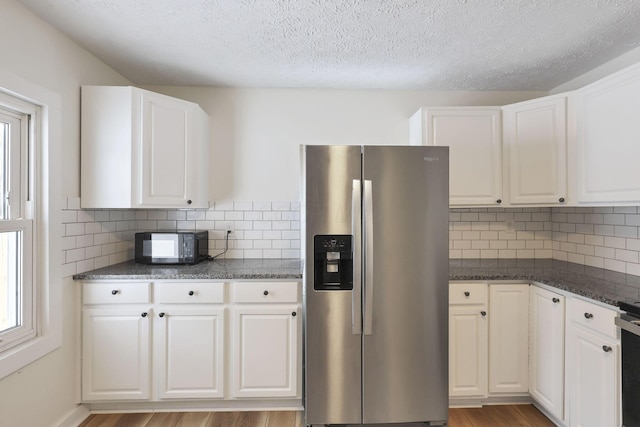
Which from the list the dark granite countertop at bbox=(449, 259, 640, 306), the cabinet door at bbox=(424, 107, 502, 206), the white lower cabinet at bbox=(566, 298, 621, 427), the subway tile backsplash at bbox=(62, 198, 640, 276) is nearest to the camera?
the white lower cabinet at bbox=(566, 298, 621, 427)

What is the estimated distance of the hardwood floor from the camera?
2.04 m

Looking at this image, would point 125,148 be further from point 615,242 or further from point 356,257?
point 615,242

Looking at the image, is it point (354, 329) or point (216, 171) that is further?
point (216, 171)

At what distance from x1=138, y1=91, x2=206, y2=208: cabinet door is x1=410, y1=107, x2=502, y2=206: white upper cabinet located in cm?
176

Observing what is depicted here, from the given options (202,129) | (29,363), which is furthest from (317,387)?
(202,129)

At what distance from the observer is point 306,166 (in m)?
1.89

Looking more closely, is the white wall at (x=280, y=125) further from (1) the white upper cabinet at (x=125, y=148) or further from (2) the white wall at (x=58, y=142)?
(2) the white wall at (x=58, y=142)

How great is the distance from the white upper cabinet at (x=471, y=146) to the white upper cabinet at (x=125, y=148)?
1.90 meters

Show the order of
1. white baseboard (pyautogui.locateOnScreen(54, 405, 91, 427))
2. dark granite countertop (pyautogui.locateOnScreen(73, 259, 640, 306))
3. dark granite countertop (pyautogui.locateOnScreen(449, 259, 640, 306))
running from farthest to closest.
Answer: white baseboard (pyautogui.locateOnScreen(54, 405, 91, 427)) < dark granite countertop (pyautogui.locateOnScreen(73, 259, 640, 306)) < dark granite countertop (pyautogui.locateOnScreen(449, 259, 640, 306))

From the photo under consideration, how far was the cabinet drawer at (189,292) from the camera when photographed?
6.80 ft

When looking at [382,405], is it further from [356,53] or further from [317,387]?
[356,53]

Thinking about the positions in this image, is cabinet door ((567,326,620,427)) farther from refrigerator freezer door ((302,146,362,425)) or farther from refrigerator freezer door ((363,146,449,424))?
refrigerator freezer door ((302,146,362,425))

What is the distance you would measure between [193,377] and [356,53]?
231 centimetres

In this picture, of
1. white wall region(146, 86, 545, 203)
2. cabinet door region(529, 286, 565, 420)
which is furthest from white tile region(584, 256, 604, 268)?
white wall region(146, 86, 545, 203)
